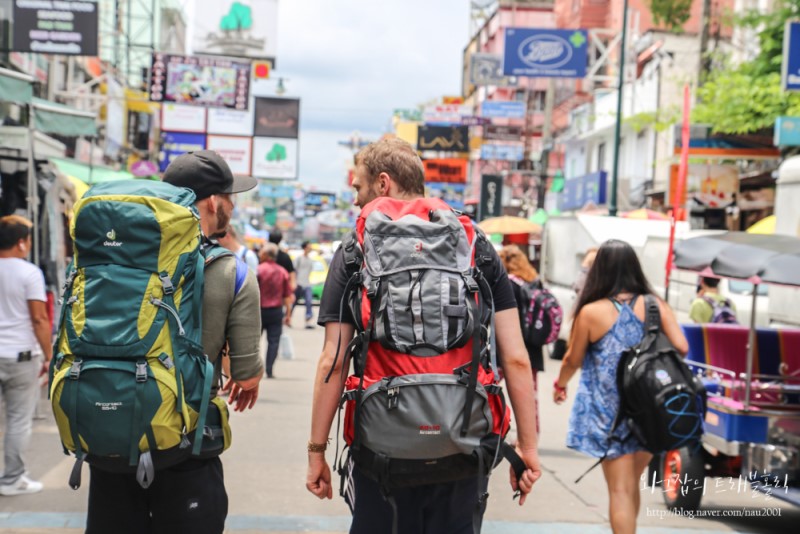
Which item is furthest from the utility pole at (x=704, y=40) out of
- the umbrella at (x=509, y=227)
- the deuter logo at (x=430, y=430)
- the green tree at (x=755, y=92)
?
the deuter logo at (x=430, y=430)

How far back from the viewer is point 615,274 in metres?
5.69

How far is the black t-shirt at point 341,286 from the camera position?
3.44 m

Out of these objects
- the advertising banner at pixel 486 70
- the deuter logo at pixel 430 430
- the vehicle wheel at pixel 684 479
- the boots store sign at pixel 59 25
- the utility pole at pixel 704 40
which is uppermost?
the advertising banner at pixel 486 70

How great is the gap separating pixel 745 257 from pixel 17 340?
4707mm

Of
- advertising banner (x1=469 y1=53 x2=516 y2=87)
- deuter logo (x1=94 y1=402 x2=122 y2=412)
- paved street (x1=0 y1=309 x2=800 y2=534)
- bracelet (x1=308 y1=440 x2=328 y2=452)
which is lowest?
paved street (x1=0 y1=309 x2=800 y2=534)

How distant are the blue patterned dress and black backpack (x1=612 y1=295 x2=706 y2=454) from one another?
5cm

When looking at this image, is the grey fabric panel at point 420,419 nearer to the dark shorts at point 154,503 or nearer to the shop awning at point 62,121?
the dark shorts at point 154,503

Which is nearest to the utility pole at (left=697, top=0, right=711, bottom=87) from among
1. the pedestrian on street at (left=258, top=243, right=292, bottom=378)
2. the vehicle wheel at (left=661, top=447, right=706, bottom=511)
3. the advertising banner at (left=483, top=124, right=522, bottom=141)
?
the pedestrian on street at (left=258, top=243, right=292, bottom=378)

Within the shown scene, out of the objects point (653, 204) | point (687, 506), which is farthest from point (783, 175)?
point (653, 204)

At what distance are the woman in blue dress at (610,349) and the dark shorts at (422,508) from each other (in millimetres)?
2282

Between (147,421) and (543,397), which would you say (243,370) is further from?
(543,397)

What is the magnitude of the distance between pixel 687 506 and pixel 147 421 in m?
5.10

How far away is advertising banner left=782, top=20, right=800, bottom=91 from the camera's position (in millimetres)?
14469

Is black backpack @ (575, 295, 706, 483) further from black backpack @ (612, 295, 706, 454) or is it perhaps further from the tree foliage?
the tree foliage
